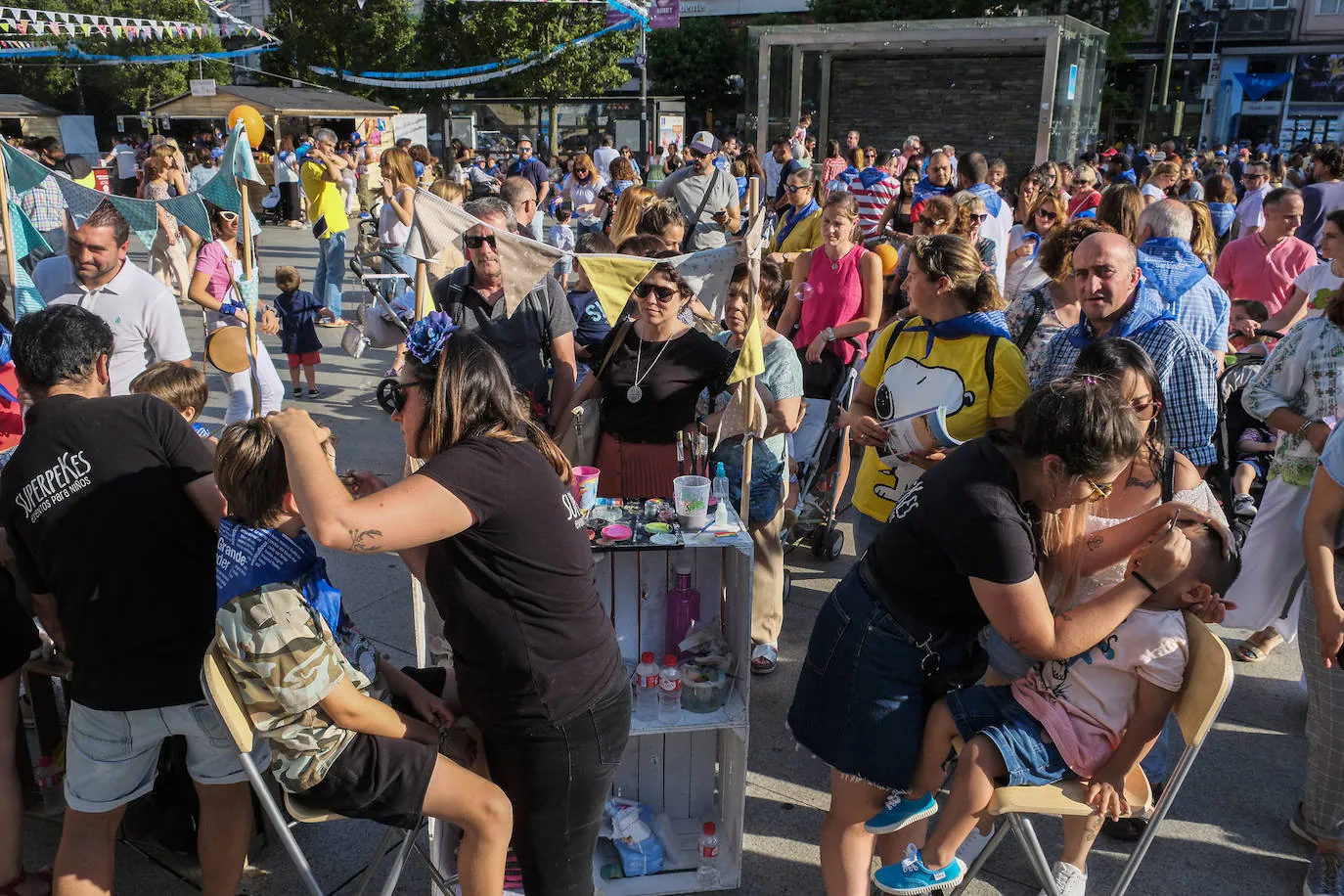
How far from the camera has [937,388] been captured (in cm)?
338

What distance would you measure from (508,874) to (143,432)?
1647 mm

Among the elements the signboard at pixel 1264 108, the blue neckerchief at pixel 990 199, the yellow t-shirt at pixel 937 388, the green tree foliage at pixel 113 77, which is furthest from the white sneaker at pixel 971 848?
the signboard at pixel 1264 108

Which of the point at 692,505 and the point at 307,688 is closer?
the point at 307,688

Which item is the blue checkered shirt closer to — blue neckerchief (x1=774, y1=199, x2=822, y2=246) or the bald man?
the bald man

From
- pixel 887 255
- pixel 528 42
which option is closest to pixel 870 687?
pixel 887 255

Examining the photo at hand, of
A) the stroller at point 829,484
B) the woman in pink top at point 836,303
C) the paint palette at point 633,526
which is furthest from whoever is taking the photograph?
the woman in pink top at point 836,303

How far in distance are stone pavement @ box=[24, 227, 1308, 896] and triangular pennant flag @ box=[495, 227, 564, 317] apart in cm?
183

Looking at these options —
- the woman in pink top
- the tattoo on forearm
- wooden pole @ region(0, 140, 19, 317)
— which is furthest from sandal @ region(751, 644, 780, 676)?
wooden pole @ region(0, 140, 19, 317)

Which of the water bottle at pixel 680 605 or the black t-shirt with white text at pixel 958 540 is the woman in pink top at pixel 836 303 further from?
the black t-shirt with white text at pixel 958 540

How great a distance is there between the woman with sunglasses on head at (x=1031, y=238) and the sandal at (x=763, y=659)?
3.17m

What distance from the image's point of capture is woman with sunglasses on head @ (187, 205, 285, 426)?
19.8 ft

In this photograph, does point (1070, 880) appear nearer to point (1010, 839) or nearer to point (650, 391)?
point (1010, 839)

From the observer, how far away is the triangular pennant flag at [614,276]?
130 inches

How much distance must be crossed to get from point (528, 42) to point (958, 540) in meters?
31.1
